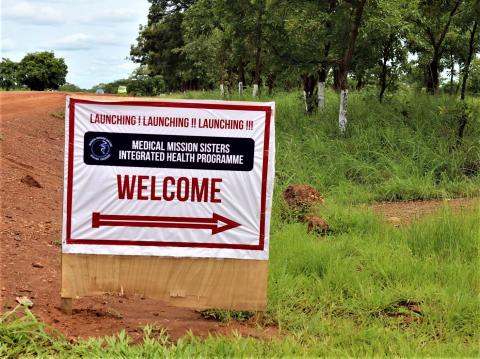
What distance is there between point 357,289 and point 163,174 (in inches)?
69.0

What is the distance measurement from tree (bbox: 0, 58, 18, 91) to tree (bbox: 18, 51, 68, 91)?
672 mm

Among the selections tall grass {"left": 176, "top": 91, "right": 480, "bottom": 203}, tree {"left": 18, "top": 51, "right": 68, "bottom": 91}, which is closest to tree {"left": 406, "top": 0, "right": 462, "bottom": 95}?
tall grass {"left": 176, "top": 91, "right": 480, "bottom": 203}

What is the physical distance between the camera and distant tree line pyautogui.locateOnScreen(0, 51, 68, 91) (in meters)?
52.8

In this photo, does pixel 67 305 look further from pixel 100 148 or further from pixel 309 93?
pixel 309 93

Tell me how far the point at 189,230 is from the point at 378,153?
671 centimetres

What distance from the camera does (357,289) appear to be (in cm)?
407

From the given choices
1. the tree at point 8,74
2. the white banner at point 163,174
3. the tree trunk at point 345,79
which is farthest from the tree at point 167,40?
the white banner at point 163,174

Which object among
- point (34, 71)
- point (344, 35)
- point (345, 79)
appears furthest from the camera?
point (34, 71)

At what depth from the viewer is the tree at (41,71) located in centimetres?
5378

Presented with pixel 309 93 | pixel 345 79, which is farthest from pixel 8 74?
pixel 345 79

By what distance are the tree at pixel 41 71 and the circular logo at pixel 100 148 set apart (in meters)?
54.6

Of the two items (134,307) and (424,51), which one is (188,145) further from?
A: (424,51)

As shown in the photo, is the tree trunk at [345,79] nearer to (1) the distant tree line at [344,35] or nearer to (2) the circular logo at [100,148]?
(1) the distant tree line at [344,35]

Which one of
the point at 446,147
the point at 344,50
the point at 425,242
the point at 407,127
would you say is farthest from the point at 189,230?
the point at 344,50
